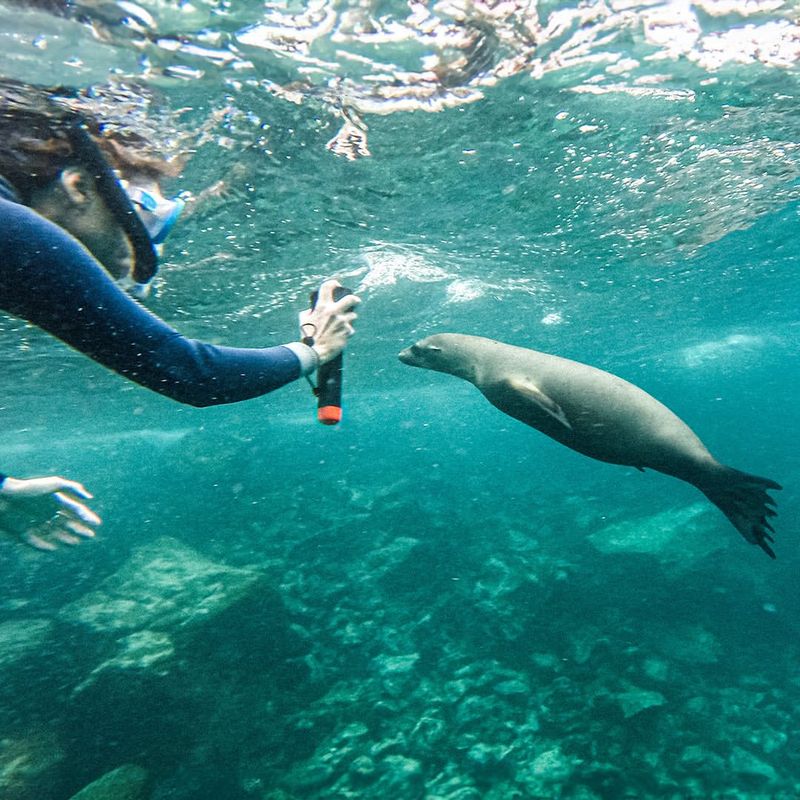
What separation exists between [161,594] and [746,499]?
12.7 meters

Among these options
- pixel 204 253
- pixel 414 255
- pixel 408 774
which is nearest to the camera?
pixel 408 774

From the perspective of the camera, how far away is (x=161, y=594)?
11.9 m

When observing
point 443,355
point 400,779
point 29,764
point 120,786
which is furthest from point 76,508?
point 29,764

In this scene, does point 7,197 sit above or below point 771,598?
above

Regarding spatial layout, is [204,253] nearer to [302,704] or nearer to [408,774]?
[302,704]

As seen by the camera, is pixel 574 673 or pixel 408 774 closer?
pixel 408 774

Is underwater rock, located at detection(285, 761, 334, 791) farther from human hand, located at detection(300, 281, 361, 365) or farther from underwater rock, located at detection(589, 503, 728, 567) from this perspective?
underwater rock, located at detection(589, 503, 728, 567)

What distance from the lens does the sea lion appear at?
3.40 metres

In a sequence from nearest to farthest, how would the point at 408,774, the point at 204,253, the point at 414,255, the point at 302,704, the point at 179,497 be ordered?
the point at 408,774 → the point at 302,704 → the point at 204,253 → the point at 414,255 → the point at 179,497

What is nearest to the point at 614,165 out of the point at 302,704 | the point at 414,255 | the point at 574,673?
the point at 414,255

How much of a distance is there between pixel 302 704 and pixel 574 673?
440 centimetres

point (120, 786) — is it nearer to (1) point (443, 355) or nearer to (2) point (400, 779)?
(2) point (400, 779)

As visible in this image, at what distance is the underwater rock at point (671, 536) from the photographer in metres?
13.1

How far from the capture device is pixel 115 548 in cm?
1839
